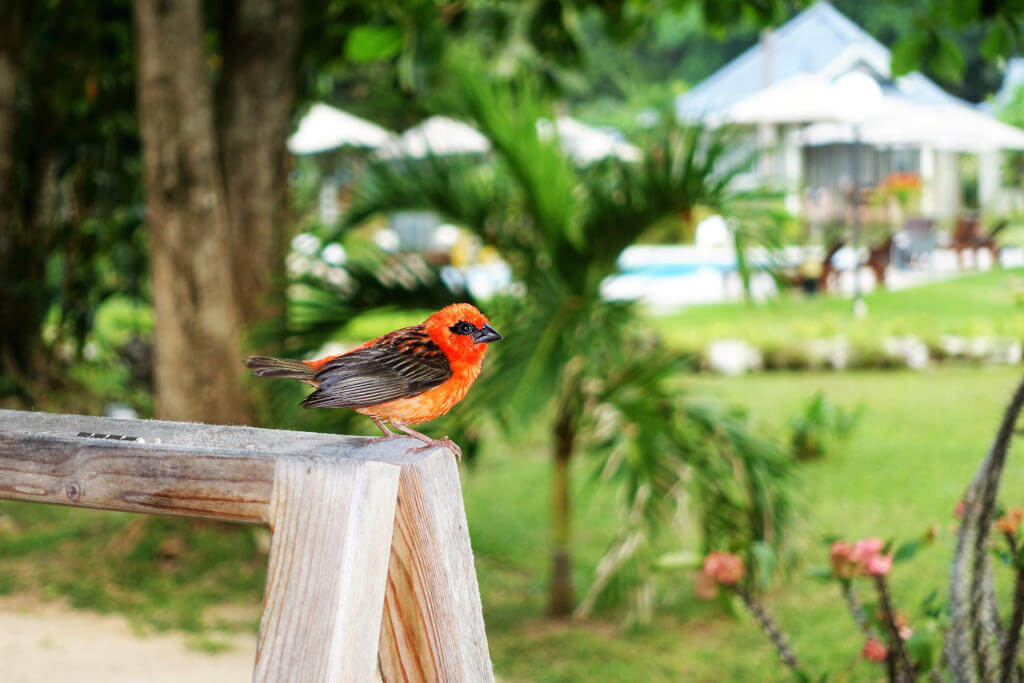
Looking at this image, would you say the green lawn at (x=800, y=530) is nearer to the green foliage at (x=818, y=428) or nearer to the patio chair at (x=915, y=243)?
the green foliage at (x=818, y=428)

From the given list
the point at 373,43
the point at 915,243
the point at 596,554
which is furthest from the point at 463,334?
the point at 915,243

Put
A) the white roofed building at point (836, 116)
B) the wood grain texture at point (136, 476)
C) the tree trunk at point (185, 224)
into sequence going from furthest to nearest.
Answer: the tree trunk at point (185, 224) < the white roofed building at point (836, 116) < the wood grain texture at point (136, 476)

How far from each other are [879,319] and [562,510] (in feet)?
22.1

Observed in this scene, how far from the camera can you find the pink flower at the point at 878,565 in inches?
77.5

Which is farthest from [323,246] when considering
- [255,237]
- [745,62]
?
[745,62]

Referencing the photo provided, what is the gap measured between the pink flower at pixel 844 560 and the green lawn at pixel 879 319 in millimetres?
5698

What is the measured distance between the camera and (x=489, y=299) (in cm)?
371

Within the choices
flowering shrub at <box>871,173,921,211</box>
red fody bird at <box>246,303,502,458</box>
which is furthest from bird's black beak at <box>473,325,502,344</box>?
flowering shrub at <box>871,173,921,211</box>

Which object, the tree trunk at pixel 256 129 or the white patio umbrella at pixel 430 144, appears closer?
the white patio umbrella at pixel 430 144

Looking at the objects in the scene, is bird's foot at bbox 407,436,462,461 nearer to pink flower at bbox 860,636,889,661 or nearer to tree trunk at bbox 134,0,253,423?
pink flower at bbox 860,636,889,661

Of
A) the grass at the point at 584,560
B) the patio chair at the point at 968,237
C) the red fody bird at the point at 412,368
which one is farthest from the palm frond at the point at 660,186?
the patio chair at the point at 968,237

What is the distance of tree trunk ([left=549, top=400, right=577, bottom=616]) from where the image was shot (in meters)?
4.19

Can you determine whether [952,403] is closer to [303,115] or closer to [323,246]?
[303,115]

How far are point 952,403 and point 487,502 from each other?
3.67 meters
